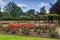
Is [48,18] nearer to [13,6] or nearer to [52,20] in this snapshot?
[52,20]

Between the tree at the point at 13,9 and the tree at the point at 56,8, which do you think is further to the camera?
the tree at the point at 13,9

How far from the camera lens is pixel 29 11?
45500 millimetres

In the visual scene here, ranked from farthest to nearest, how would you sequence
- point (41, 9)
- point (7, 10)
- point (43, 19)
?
1. point (7, 10)
2. point (41, 9)
3. point (43, 19)

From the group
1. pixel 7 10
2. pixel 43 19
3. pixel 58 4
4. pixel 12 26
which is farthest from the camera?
pixel 7 10

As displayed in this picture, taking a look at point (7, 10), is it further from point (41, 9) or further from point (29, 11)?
point (41, 9)

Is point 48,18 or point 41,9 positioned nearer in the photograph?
point 48,18

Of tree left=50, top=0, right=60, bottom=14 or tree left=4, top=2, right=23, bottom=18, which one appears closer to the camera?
tree left=50, top=0, right=60, bottom=14

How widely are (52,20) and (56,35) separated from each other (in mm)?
20544

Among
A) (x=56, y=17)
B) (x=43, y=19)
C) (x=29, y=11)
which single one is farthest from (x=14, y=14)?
(x=56, y=17)

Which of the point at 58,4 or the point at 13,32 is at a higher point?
the point at 58,4

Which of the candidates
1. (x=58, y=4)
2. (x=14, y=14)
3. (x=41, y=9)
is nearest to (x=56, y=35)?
(x=58, y=4)

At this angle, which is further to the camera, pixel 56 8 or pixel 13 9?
pixel 13 9

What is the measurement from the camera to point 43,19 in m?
36.5

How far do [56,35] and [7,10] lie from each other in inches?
1333
